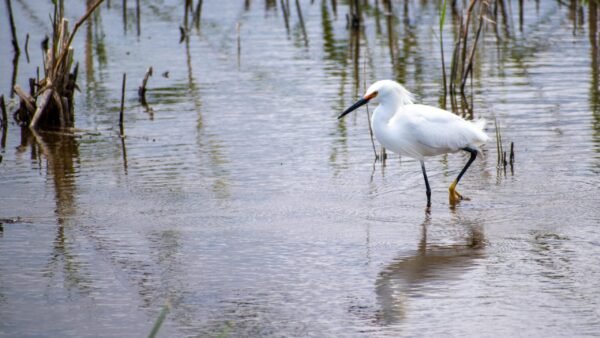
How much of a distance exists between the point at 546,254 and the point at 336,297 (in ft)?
4.84

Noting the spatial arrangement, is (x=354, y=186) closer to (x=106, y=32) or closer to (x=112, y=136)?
(x=112, y=136)

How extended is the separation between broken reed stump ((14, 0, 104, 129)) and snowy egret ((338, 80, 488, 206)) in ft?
12.0

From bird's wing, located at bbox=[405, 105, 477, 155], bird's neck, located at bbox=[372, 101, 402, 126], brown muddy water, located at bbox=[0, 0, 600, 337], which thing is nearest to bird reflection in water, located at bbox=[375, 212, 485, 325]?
brown muddy water, located at bbox=[0, 0, 600, 337]

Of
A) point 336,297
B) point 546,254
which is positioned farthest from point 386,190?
point 336,297

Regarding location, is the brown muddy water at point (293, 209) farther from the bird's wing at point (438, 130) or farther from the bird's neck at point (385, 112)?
the bird's neck at point (385, 112)

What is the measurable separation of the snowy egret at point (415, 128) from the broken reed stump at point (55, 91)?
12.0 feet

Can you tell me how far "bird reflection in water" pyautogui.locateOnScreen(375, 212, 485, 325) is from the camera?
572cm

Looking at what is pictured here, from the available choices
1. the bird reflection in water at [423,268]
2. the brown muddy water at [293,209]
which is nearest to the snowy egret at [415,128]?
the brown muddy water at [293,209]

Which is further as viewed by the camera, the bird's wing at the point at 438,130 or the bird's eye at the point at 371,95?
the bird's eye at the point at 371,95

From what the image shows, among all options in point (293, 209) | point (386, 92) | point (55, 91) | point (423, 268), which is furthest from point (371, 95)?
point (55, 91)

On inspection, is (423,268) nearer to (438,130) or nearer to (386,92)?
(438,130)

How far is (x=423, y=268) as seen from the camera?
6.38 m

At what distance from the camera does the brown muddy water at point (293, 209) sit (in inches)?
222

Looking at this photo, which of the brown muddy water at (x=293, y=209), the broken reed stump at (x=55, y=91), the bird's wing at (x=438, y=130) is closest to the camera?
the brown muddy water at (x=293, y=209)
